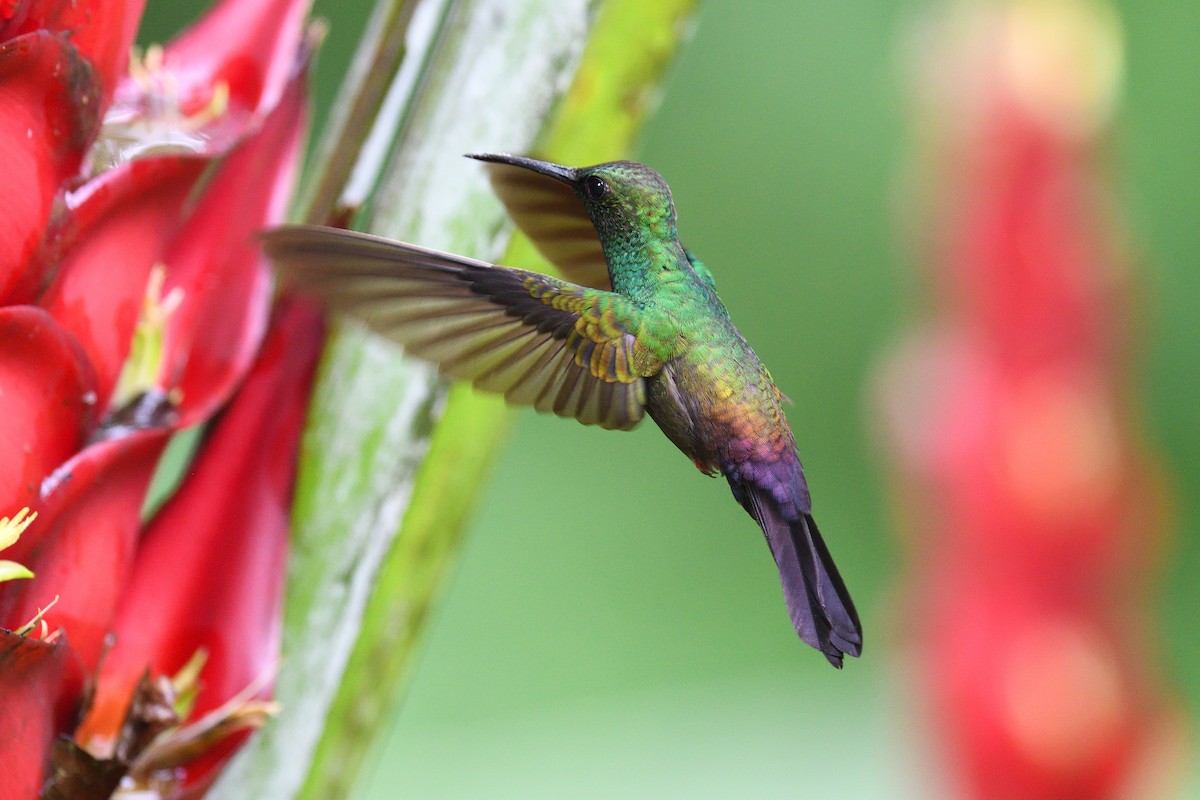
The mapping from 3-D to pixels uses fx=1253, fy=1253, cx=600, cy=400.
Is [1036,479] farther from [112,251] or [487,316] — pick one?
[112,251]

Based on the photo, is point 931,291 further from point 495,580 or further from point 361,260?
point 361,260

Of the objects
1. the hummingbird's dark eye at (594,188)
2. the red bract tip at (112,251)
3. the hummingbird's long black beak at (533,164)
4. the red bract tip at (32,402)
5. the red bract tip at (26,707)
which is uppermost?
the hummingbird's dark eye at (594,188)

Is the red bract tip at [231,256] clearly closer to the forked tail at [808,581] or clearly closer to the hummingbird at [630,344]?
the hummingbird at [630,344]

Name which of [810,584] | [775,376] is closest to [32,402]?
[810,584]

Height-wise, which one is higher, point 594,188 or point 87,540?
point 594,188

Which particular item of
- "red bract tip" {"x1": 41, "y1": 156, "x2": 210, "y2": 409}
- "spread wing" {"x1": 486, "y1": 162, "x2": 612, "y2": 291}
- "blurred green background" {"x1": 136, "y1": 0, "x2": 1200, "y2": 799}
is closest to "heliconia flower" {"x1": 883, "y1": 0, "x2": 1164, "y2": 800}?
"spread wing" {"x1": 486, "y1": 162, "x2": 612, "y2": 291}

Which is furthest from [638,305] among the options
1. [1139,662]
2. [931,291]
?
[931,291]

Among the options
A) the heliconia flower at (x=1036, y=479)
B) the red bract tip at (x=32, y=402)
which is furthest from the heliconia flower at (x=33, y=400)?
the heliconia flower at (x=1036, y=479)
